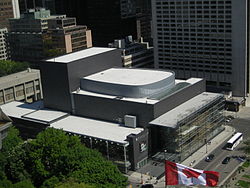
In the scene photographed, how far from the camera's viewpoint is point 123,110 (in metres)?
116

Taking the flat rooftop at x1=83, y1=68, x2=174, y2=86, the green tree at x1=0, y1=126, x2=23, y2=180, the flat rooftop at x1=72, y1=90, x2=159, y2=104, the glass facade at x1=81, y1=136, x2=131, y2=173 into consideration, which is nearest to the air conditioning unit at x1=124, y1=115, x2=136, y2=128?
the flat rooftop at x1=72, y1=90, x2=159, y2=104

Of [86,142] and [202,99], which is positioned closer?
[86,142]

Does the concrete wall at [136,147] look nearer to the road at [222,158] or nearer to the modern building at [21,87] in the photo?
the road at [222,158]

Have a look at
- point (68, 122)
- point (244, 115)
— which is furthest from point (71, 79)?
point (244, 115)

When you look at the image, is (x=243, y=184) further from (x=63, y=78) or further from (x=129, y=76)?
(x=63, y=78)

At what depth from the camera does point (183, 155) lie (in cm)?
11038

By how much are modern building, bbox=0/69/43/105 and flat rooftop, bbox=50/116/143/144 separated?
44.5 meters

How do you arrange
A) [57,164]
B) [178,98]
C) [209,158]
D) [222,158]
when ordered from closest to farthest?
1. [57,164]
2. [209,158]
3. [222,158]
4. [178,98]

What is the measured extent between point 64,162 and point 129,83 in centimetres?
3823

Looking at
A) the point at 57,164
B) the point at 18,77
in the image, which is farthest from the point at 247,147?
the point at 18,77

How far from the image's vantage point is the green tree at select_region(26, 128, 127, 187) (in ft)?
277

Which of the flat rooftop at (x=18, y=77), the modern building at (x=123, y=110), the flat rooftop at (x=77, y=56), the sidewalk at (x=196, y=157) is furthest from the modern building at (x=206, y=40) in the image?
the flat rooftop at (x=18, y=77)

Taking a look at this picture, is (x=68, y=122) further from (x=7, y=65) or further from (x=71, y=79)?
(x=7, y=65)

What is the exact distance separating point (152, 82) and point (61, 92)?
94.2 feet
